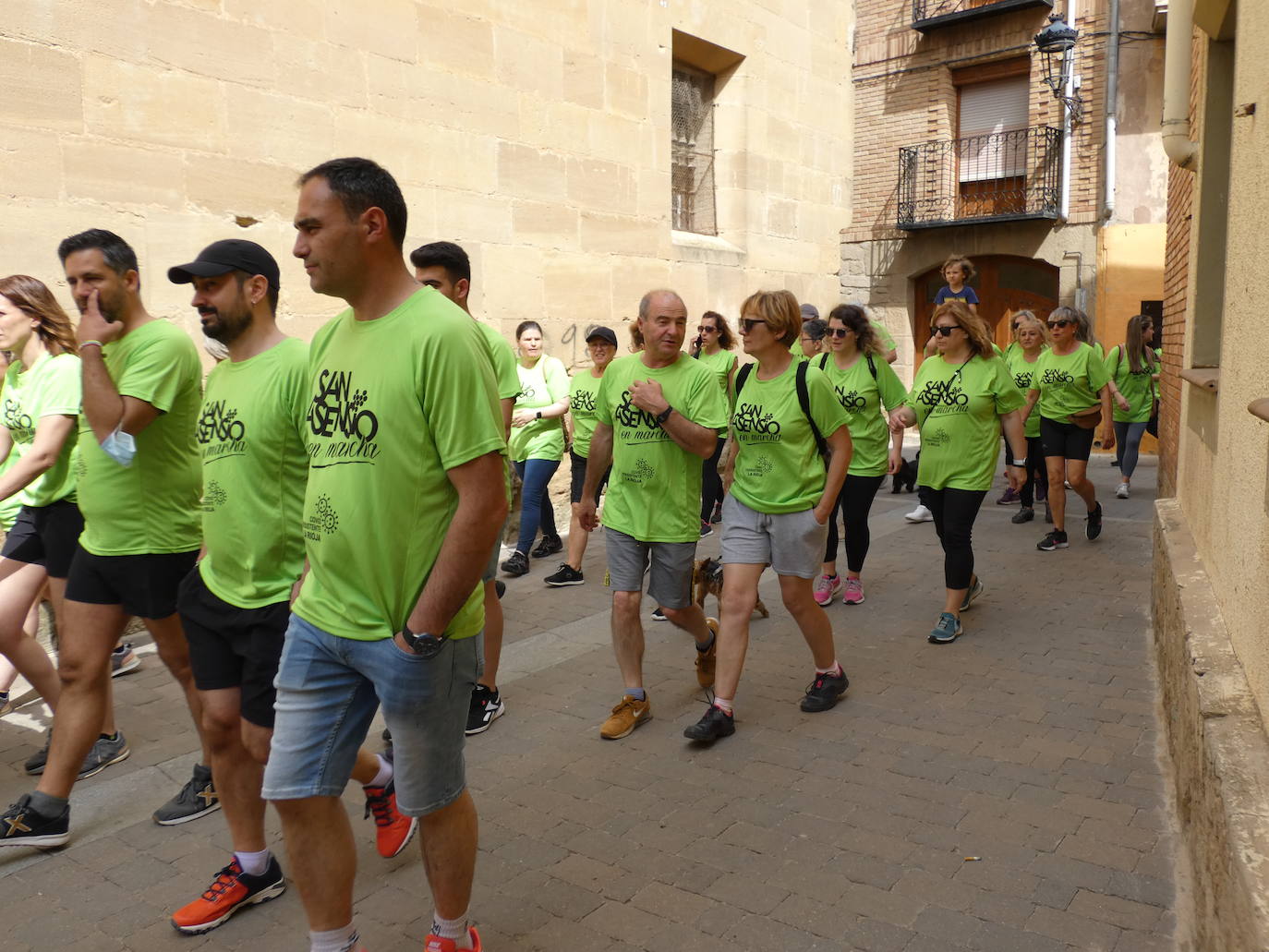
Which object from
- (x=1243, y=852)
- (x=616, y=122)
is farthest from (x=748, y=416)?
(x=616, y=122)

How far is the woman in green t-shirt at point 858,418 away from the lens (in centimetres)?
700

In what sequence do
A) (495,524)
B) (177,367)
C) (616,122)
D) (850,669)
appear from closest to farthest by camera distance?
(495,524)
(177,367)
(850,669)
(616,122)

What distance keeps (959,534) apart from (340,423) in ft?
14.9

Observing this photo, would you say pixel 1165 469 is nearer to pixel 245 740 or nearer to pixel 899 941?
pixel 899 941

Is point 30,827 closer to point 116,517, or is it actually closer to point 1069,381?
point 116,517

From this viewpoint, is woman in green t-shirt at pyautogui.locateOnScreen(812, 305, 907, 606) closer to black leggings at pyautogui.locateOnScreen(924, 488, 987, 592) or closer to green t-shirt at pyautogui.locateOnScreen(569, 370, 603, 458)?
black leggings at pyautogui.locateOnScreen(924, 488, 987, 592)

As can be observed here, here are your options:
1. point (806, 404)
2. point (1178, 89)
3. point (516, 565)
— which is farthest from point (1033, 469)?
point (806, 404)

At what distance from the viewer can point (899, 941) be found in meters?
3.08

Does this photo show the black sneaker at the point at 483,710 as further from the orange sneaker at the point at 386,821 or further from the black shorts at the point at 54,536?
the black shorts at the point at 54,536

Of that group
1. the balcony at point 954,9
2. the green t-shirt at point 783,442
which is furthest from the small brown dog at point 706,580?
the balcony at point 954,9

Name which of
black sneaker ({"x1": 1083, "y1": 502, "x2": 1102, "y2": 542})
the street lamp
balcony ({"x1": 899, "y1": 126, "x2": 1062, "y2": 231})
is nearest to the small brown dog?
black sneaker ({"x1": 1083, "y1": 502, "x2": 1102, "y2": 542})

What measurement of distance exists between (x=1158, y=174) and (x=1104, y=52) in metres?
2.03

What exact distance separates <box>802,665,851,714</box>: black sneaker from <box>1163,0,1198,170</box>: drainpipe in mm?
2973

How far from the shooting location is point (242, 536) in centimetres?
322
